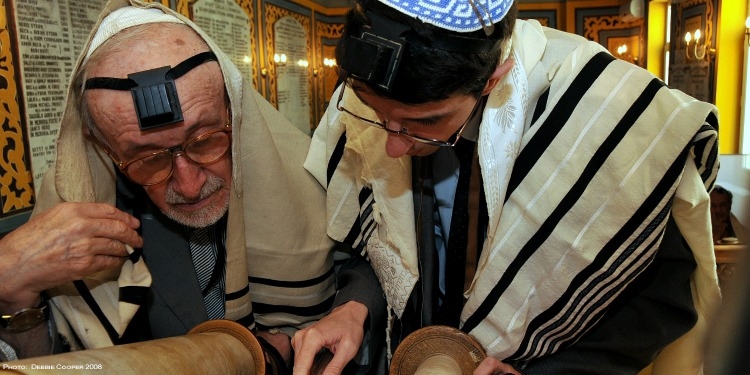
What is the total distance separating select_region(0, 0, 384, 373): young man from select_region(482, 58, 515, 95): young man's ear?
0.73 meters

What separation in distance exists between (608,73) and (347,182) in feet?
2.93

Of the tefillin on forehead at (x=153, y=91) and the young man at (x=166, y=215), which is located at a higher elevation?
the tefillin on forehead at (x=153, y=91)

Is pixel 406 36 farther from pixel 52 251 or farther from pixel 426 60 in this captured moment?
pixel 52 251

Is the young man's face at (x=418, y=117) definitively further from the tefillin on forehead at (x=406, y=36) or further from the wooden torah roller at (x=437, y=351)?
the wooden torah roller at (x=437, y=351)

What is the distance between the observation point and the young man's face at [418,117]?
1474 millimetres

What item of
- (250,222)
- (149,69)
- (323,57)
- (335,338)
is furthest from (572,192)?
(323,57)

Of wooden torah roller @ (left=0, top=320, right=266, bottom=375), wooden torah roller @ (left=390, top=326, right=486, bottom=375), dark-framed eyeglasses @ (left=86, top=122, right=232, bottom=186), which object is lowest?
wooden torah roller @ (left=390, top=326, right=486, bottom=375)

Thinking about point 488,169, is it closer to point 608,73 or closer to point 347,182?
point 608,73

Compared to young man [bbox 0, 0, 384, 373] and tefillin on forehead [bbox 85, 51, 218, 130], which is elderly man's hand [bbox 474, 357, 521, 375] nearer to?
young man [bbox 0, 0, 384, 373]

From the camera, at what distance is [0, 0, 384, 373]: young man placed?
167cm

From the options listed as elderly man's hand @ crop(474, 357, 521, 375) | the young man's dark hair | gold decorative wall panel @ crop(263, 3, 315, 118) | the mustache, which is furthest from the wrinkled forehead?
gold decorative wall panel @ crop(263, 3, 315, 118)

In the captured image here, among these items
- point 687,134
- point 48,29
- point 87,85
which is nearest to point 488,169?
point 687,134

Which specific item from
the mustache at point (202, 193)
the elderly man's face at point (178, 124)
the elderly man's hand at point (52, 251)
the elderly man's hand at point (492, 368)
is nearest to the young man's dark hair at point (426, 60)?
the elderly man's face at point (178, 124)

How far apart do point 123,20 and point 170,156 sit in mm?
475
